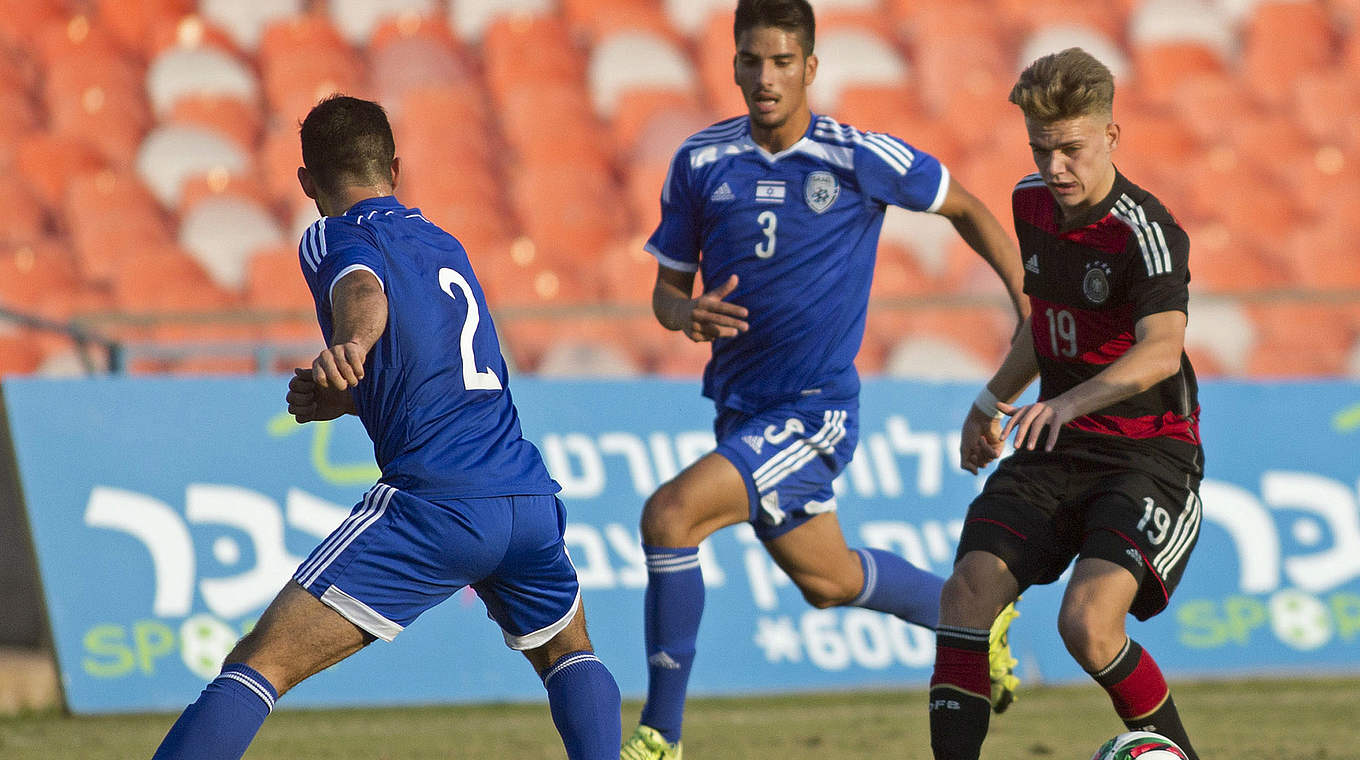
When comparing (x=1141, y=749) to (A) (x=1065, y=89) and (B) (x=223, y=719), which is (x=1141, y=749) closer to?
(A) (x=1065, y=89)

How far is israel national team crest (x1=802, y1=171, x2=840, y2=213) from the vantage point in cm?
484

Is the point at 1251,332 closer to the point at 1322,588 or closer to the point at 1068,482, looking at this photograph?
the point at 1322,588

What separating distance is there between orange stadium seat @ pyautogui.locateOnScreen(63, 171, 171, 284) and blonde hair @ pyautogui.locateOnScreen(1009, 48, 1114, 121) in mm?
8519

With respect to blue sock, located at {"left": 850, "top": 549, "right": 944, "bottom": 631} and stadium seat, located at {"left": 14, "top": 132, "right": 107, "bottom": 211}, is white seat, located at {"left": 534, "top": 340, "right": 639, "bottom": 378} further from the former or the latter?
stadium seat, located at {"left": 14, "top": 132, "right": 107, "bottom": 211}

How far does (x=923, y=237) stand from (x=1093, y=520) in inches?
307

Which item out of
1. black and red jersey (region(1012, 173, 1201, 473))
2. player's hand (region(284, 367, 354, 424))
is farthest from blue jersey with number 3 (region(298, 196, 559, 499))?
black and red jersey (region(1012, 173, 1201, 473))

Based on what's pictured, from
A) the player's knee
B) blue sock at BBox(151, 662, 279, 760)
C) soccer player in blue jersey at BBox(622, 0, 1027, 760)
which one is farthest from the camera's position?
soccer player in blue jersey at BBox(622, 0, 1027, 760)

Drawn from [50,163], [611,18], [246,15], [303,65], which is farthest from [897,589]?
[246,15]

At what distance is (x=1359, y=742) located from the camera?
5.32 metres

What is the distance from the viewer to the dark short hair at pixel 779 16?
4645 millimetres

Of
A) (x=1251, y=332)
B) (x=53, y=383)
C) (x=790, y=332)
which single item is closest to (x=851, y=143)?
(x=790, y=332)

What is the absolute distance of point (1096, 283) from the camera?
3.86m

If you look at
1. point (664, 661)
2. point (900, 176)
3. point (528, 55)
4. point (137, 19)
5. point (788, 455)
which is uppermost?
point (137, 19)

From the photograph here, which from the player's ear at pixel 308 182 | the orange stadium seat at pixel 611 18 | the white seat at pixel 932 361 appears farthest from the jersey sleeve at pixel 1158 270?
the orange stadium seat at pixel 611 18
